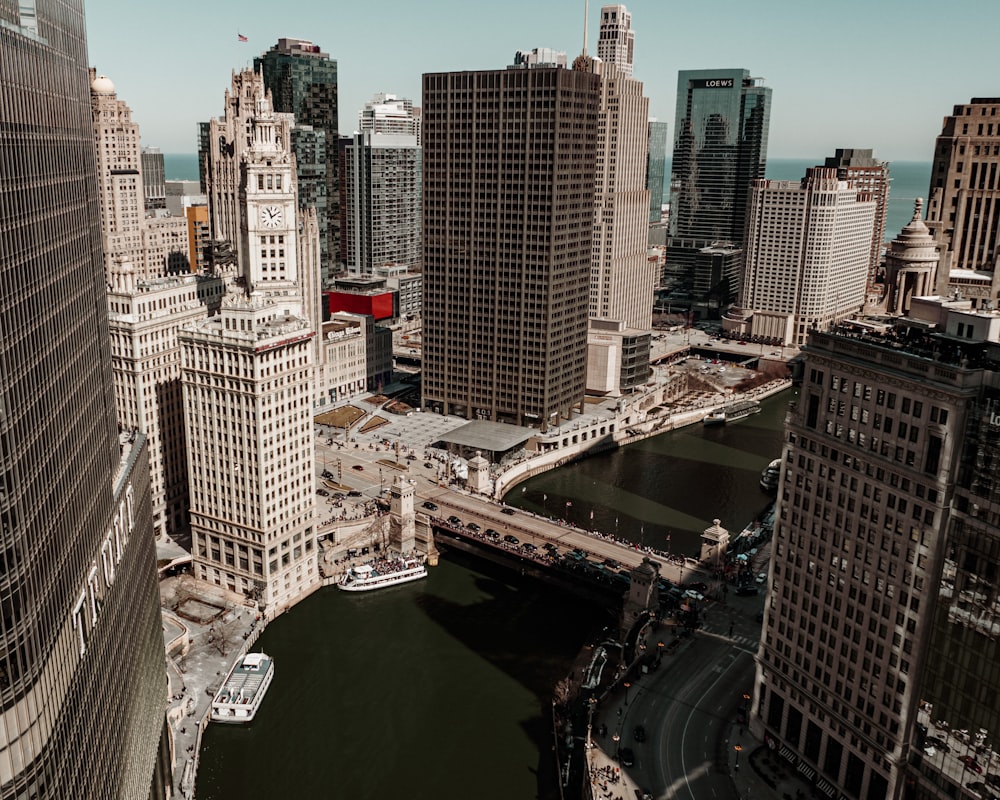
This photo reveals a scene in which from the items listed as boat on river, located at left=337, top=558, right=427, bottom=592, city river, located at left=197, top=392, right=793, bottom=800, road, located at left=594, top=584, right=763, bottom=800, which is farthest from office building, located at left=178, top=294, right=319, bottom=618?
road, located at left=594, top=584, right=763, bottom=800

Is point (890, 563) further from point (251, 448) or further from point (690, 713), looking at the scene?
point (251, 448)

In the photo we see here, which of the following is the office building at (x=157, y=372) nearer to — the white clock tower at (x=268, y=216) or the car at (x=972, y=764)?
the white clock tower at (x=268, y=216)

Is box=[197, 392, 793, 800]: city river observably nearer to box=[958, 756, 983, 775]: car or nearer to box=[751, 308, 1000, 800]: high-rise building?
box=[751, 308, 1000, 800]: high-rise building

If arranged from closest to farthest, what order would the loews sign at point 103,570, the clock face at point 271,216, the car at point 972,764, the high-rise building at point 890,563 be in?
the loews sign at point 103,570 < the car at point 972,764 < the high-rise building at point 890,563 < the clock face at point 271,216

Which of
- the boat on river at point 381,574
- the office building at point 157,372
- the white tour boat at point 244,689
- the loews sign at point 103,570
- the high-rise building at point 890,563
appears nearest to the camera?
the loews sign at point 103,570

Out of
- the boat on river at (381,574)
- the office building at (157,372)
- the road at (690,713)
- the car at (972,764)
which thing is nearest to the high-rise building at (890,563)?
the car at (972,764)

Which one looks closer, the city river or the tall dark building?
the tall dark building

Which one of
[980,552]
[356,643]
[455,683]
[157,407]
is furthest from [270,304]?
[980,552]

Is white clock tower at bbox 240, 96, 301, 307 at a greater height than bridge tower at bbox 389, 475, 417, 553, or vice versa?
white clock tower at bbox 240, 96, 301, 307
